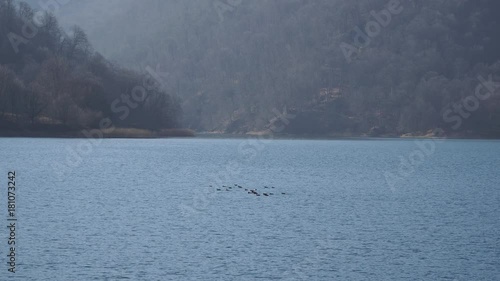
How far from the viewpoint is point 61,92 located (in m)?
157

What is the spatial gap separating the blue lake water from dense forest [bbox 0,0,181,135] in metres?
56.8

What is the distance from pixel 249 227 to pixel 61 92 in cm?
11404

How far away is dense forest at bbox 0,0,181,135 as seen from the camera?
493 ft

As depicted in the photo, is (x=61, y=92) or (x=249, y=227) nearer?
(x=249, y=227)

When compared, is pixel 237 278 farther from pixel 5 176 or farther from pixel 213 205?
pixel 5 176

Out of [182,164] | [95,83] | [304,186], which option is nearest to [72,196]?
[304,186]

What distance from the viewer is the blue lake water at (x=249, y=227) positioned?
1517 inches

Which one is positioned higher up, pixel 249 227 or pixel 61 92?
pixel 61 92

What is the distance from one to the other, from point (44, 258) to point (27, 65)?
149894 millimetres

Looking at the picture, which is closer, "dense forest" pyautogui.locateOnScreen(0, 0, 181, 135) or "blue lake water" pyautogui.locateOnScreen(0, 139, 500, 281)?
"blue lake water" pyautogui.locateOnScreen(0, 139, 500, 281)

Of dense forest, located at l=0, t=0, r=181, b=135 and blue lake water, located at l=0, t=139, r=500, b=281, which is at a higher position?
dense forest, located at l=0, t=0, r=181, b=135

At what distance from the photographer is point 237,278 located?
1441 inches

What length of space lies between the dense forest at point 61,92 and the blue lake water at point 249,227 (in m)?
56.8

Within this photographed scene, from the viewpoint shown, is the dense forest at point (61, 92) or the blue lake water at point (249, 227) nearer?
the blue lake water at point (249, 227)
